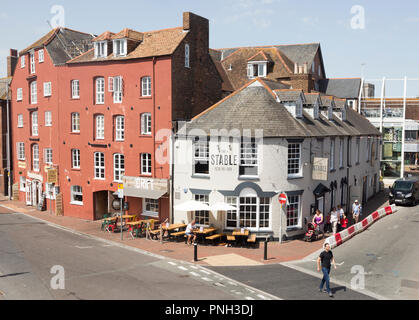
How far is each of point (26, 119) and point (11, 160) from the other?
8.12 metres

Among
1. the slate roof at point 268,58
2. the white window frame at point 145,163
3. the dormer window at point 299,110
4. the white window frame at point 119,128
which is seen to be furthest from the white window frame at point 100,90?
the dormer window at point 299,110

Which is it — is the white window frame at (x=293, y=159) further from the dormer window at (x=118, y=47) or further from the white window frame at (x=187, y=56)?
the dormer window at (x=118, y=47)

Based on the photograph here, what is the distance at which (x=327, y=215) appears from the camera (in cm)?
3020

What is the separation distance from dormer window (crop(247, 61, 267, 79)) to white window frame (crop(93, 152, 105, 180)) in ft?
60.7

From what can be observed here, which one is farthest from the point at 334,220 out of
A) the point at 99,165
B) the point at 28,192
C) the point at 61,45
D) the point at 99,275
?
the point at 28,192

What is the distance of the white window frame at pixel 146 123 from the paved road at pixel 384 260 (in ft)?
48.3

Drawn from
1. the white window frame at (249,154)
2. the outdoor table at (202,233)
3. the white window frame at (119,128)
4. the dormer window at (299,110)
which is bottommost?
the outdoor table at (202,233)

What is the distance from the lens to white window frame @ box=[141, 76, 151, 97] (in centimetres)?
3031

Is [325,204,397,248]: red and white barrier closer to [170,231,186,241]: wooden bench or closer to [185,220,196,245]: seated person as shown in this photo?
[185,220,196,245]: seated person

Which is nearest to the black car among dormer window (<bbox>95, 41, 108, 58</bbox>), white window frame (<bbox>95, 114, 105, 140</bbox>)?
white window frame (<bbox>95, 114, 105, 140</bbox>)

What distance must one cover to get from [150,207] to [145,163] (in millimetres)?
3184

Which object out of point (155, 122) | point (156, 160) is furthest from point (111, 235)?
point (155, 122)

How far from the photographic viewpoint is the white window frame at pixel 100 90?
108ft

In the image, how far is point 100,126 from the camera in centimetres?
3319
